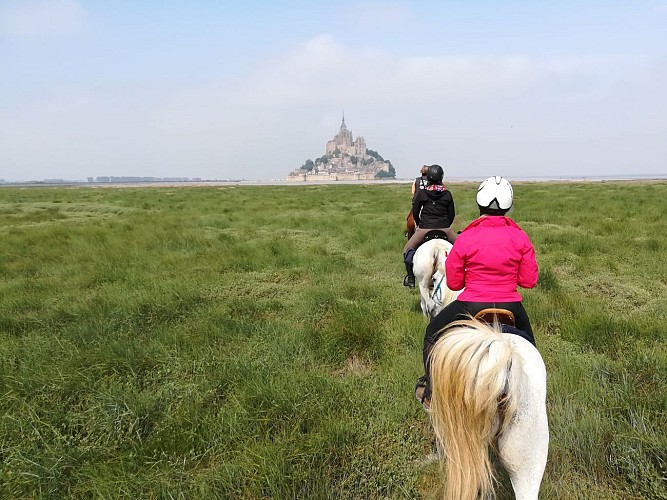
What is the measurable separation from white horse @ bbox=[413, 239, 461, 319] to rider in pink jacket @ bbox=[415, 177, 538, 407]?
64.1 inches

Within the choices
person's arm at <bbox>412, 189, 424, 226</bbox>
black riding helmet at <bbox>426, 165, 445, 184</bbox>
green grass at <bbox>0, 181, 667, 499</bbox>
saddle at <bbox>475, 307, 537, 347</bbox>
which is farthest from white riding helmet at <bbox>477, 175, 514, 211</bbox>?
person's arm at <bbox>412, 189, 424, 226</bbox>

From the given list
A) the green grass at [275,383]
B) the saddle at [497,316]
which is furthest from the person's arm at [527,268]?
the green grass at [275,383]

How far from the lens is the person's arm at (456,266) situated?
2.45m

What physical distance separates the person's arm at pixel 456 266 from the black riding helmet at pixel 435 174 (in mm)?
2813

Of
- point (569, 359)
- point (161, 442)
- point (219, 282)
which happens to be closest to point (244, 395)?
point (161, 442)

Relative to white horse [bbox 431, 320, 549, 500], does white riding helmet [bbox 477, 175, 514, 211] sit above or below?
above

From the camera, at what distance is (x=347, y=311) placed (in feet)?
16.9

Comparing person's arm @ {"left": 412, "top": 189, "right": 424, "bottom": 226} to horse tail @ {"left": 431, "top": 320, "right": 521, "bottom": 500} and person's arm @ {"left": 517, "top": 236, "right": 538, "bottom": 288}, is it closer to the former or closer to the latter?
person's arm @ {"left": 517, "top": 236, "right": 538, "bottom": 288}

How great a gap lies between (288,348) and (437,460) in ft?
6.71

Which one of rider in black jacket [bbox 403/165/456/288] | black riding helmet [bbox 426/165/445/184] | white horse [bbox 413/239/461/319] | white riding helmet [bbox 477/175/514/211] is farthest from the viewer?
rider in black jacket [bbox 403/165/456/288]

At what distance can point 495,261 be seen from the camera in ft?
7.52

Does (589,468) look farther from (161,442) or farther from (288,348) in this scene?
(161,442)

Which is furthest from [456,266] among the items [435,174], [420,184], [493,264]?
[420,184]

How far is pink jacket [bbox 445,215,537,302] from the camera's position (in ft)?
7.55
